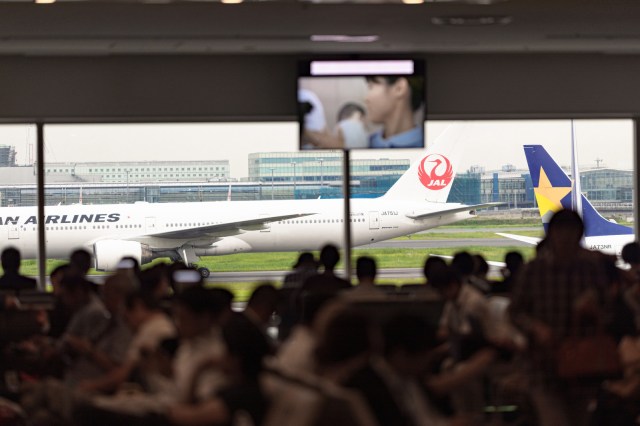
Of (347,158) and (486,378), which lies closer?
(486,378)

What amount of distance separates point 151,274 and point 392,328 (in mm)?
1986

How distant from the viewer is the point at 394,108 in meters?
7.46

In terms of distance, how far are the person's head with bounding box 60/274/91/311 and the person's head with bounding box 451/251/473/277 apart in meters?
1.98

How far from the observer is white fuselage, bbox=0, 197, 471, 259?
39.5 feet

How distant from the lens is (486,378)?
354 centimetres

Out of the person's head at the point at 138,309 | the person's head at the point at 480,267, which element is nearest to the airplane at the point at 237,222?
the person's head at the point at 480,267

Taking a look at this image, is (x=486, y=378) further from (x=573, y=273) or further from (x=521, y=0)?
(x=521, y=0)

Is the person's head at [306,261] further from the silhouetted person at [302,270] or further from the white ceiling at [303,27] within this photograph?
the white ceiling at [303,27]

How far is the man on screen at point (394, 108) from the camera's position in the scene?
7445 mm

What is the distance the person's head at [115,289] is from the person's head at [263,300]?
0.50 meters

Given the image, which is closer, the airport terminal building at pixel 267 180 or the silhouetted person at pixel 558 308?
the silhouetted person at pixel 558 308

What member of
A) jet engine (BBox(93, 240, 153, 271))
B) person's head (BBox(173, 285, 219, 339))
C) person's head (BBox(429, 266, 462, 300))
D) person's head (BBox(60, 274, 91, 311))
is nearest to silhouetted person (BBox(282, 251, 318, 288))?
person's head (BBox(429, 266, 462, 300))

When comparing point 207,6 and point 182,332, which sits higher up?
point 207,6

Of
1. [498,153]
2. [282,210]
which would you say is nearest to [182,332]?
[498,153]
